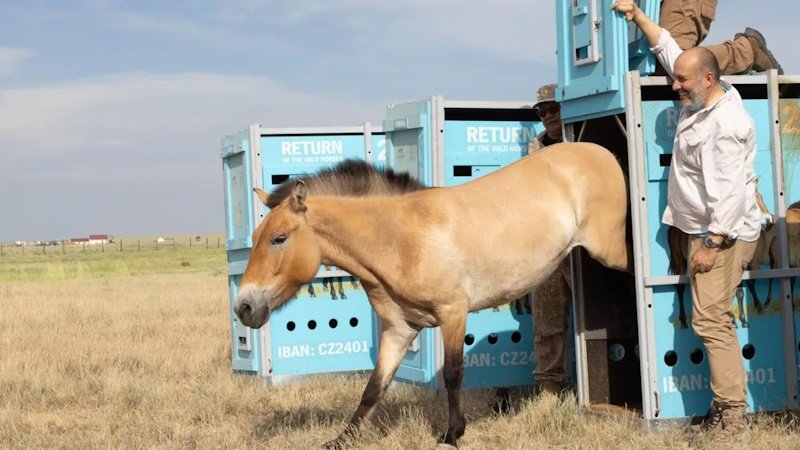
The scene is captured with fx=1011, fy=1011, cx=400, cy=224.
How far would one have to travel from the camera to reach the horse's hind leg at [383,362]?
21.9 ft

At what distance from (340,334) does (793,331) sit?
487 cm

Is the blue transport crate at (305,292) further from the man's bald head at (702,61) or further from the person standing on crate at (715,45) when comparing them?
the man's bald head at (702,61)

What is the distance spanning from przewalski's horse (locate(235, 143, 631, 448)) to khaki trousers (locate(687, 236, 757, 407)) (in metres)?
0.71

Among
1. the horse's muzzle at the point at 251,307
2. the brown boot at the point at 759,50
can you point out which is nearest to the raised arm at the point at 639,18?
the brown boot at the point at 759,50

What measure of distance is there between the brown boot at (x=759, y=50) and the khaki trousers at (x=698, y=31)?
5cm

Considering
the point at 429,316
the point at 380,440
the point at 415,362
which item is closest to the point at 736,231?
the point at 429,316

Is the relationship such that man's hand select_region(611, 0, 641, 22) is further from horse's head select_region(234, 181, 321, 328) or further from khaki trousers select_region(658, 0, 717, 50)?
horse's head select_region(234, 181, 321, 328)

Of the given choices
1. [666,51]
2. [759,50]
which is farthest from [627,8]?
[759,50]

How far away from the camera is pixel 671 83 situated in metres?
6.65

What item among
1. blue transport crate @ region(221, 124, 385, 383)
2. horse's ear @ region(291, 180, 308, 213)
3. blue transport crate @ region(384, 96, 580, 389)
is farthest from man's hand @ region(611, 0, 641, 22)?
blue transport crate @ region(221, 124, 385, 383)

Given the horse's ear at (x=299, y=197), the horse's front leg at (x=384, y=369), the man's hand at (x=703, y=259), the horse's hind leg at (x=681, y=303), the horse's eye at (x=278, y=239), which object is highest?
the horse's ear at (x=299, y=197)

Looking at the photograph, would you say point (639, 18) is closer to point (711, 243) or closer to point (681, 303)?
point (711, 243)

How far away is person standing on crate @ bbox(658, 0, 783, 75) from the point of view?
6992mm

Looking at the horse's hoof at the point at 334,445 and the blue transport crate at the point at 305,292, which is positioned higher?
the blue transport crate at the point at 305,292
